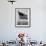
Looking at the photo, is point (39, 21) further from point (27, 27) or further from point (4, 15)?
point (4, 15)

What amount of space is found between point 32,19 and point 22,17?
0.40 metres

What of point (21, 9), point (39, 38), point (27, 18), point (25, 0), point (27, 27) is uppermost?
point (25, 0)

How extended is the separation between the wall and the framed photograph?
118 millimetres

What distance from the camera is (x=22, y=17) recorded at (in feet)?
17.6

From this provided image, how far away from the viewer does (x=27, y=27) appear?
535 centimetres

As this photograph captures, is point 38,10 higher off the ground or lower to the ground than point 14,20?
higher

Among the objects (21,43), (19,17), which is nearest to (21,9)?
(19,17)

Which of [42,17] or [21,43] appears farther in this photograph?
[42,17]

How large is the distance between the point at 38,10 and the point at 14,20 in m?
1.02

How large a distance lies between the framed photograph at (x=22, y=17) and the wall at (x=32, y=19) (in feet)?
0.39

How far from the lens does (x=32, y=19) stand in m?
5.32

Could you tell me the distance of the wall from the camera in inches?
209

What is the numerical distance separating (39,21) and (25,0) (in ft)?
3.23

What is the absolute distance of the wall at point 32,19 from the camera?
5.31 meters
